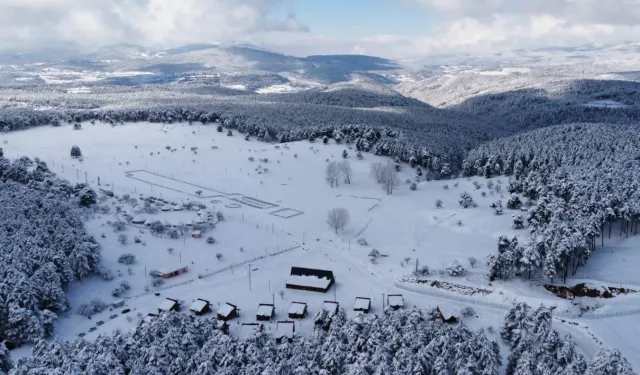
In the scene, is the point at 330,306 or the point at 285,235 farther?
the point at 285,235

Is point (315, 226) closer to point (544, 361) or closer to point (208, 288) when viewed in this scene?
point (208, 288)

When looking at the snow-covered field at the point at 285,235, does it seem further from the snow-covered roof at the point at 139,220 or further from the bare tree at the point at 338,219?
the snow-covered roof at the point at 139,220

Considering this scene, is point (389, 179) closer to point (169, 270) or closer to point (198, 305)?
point (169, 270)

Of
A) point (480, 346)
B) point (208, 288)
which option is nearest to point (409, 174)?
point (208, 288)

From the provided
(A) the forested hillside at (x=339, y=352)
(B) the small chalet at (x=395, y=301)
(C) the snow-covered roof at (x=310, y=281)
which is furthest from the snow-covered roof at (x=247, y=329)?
(B) the small chalet at (x=395, y=301)

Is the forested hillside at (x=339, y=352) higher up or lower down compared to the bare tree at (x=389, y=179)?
lower down

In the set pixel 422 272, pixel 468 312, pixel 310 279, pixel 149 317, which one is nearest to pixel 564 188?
pixel 422 272

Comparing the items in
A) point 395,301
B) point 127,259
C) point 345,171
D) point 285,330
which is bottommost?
point 285,330
